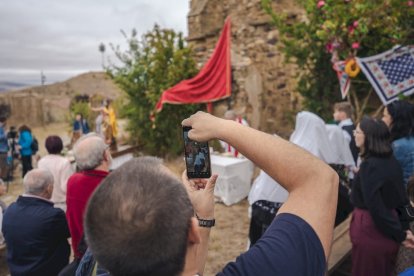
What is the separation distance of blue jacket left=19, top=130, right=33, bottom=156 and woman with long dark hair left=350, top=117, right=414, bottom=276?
20.8ft

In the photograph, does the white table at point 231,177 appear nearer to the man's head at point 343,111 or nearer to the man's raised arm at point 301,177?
the man's head at point 343,111

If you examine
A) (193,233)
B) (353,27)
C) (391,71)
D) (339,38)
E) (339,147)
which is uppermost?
(353,27)

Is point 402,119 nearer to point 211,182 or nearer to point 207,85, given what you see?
point 211,182

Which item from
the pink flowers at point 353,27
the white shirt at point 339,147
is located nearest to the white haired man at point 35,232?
the white shirt at point 339,147

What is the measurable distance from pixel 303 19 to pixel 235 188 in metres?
3.80

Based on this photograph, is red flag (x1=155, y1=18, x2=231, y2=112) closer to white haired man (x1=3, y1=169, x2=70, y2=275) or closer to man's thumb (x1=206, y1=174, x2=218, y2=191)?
white haired man (x1=3, y1=169, x2=70, y2=275)

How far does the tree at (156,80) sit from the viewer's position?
7.84m

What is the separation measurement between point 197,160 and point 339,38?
4.75 m

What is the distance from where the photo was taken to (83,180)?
90.2 inches

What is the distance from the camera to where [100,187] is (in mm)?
725

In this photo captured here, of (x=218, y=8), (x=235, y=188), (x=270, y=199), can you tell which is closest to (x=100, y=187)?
(x=270, y=199)

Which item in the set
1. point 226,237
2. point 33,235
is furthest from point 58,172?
point 226,237

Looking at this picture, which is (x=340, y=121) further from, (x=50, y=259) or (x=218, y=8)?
(x=218, y=8)

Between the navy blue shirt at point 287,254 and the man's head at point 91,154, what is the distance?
68.7 inches
